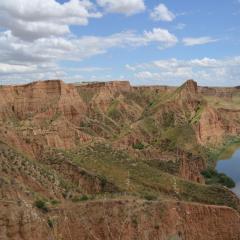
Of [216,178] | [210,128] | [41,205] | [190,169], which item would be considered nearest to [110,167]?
[190,169]

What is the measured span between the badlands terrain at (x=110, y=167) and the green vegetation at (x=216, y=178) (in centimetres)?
18

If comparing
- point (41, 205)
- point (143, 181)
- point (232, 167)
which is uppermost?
point (41, 205)

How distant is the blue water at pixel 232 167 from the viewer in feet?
289

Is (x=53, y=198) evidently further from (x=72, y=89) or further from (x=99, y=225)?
(x=72, y=89)

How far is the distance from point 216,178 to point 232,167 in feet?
56.8

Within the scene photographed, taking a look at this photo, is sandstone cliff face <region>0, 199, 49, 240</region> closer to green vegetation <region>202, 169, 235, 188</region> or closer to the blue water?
the blue water

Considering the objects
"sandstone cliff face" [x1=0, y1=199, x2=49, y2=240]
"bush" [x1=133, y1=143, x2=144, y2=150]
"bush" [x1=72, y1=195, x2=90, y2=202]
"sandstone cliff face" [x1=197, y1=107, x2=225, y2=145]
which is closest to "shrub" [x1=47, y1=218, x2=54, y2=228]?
"sandstone cliff face" [x1=0, y1=199, x2=49, y2=240]

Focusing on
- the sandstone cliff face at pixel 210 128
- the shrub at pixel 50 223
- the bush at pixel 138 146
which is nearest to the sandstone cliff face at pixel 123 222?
the shrub at pixel 50 223

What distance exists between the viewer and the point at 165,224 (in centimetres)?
4334

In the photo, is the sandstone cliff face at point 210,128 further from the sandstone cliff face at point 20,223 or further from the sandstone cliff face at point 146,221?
the sandstone cliff face at point 20,223

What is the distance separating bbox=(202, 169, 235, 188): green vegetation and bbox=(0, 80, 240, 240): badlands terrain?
18 centimetres

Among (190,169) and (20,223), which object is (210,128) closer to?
(190,169)

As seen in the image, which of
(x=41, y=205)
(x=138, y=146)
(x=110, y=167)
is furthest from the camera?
(x=138, y=146)

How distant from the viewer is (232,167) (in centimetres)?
9981
